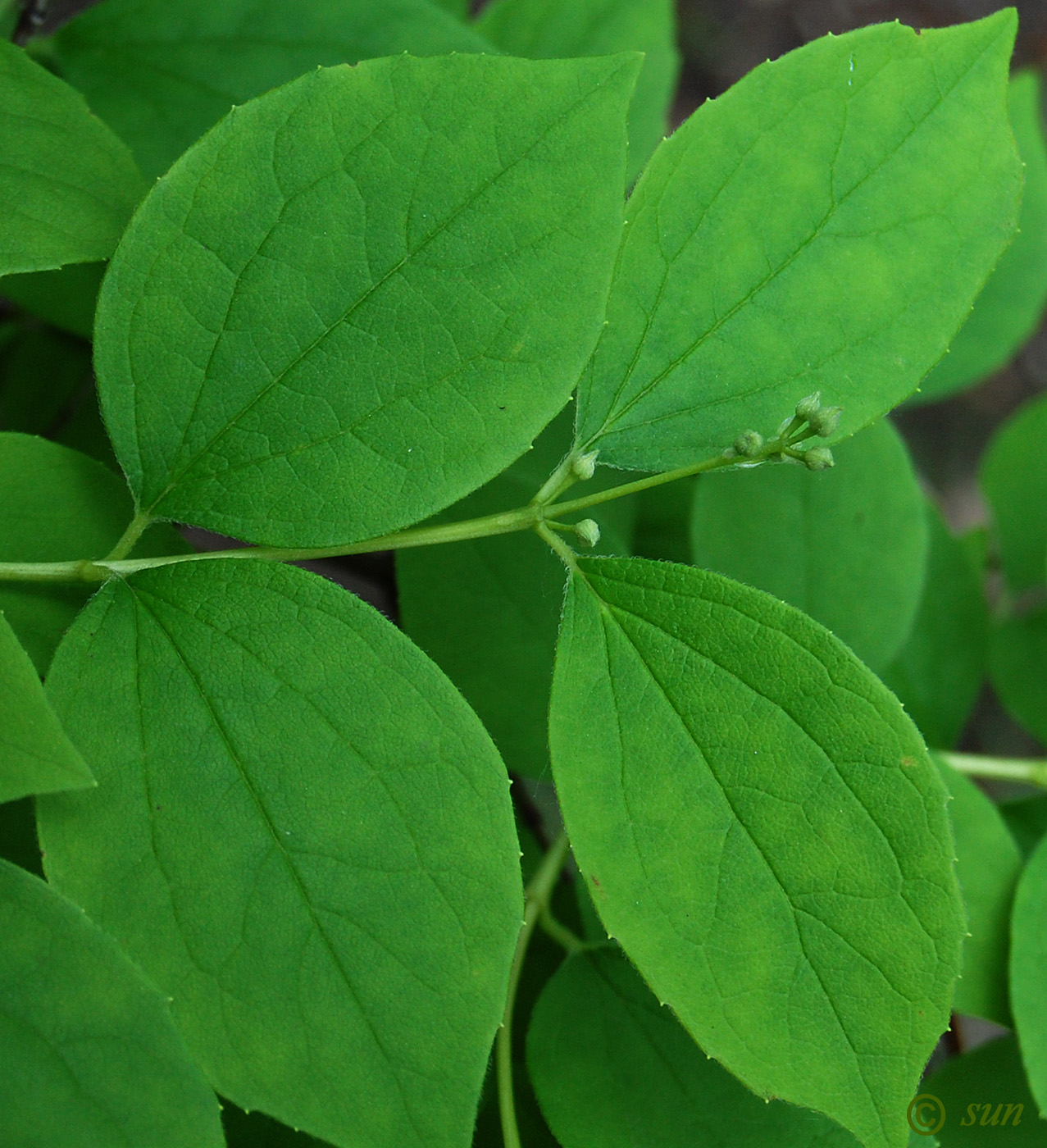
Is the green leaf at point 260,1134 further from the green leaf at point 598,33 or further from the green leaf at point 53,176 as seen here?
the green leaf at point 598,33

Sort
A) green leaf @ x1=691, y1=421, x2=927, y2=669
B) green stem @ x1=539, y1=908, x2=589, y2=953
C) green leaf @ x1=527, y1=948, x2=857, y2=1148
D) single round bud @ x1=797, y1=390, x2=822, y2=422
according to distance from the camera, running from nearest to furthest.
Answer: single round bud @ x1=797, y1=390, x2=822, y2=422
green leaf @ x1=527, y1=948, x2=857, y2=1148
green stem @ x1=539, y1=908, x2=589, y2=953
green leaf @ x1=691, y1=421, x2=927, y2=669

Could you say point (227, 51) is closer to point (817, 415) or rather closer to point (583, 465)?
point (583, 465)

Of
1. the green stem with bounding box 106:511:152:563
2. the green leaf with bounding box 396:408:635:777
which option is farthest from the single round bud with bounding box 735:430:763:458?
the green stem with bounding box 106:511:152:563

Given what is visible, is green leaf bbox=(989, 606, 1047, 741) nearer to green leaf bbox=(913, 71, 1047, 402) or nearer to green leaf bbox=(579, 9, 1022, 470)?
green leaf bbox=(913, 71, 1047, 402)

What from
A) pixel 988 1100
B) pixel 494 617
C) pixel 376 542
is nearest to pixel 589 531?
pixel 376 542

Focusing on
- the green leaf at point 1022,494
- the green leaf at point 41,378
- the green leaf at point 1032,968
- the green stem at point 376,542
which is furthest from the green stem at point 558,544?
the green leaf at point 1022,494

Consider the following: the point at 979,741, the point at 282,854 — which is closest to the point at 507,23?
the point at 282,854
